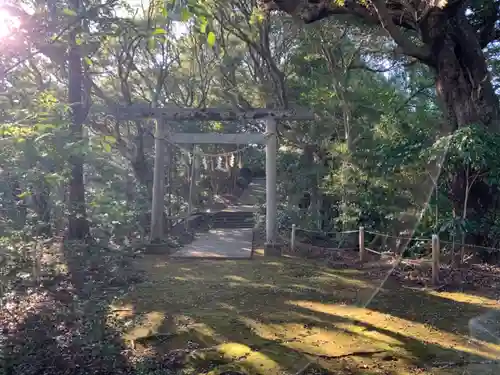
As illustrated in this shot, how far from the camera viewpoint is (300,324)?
5.55 meters

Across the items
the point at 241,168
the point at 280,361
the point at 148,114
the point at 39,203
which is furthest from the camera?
the point at 241,168

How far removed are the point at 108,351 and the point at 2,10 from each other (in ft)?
10.8

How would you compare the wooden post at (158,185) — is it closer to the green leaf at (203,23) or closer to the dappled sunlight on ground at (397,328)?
the dappled sunlight on ground at (397,328)

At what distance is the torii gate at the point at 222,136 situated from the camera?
1139 centimetres

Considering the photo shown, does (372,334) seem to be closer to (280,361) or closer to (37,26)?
(280,361)

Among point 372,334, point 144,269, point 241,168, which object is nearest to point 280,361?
point 372,334

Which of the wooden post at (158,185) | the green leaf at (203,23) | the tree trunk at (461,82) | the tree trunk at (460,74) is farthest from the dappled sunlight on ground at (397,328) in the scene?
the wooden post at (158,185)

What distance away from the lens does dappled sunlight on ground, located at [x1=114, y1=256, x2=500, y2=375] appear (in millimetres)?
4316

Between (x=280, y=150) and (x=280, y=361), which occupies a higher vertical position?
(x=280, y=150)

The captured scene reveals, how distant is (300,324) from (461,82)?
5504mm

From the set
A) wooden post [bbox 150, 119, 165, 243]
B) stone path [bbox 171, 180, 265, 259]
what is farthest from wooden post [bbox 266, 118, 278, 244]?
wooden post [bbox 150, 119, 165, 243]

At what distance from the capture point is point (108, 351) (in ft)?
14.4

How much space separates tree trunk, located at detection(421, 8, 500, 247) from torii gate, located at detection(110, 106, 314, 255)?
351cm

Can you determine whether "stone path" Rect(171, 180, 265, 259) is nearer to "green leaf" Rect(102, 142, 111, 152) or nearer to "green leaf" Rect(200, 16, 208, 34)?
"green leaf" Rect(102, 142, 111, 152)
